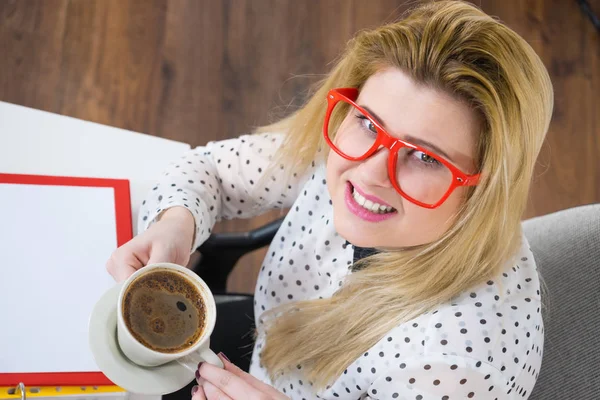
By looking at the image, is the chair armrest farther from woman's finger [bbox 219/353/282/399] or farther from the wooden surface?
the wooden surface

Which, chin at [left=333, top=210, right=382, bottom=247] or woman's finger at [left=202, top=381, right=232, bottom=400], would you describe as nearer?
woman's finger at [left=202, top=381, right=232, bottom=400]

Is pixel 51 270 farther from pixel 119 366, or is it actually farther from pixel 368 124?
pixel 368 124

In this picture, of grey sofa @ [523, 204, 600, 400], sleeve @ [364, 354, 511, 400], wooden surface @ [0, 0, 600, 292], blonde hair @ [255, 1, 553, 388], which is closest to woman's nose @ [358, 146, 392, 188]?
blonde hair @ [255, 1, 553, 388]

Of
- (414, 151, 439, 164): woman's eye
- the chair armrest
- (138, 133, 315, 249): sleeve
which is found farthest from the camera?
the chair armrest

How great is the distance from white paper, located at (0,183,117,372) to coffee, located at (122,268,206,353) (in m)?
0.15

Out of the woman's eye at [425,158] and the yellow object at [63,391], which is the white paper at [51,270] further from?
the woman's eye at [425,158]

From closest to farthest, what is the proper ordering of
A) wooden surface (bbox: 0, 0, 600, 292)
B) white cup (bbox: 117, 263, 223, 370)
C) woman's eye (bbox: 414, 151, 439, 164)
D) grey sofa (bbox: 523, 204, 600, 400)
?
white cup (bbox: 117, 263, 223, 370) < woman's eye (bbox: 414, 151, 439, 164) < grey sofa (bbox: 523, 204, 600, 400) < wooden surface (bbox: 0, 0, 600, 292)

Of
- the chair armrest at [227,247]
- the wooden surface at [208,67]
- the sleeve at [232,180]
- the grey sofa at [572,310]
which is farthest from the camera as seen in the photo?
the wooden surface at [208,67]

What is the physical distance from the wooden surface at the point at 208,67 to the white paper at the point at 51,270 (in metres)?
0.98

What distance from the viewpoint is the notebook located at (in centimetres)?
85

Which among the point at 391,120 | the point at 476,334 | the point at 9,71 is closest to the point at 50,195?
the point at 391,120

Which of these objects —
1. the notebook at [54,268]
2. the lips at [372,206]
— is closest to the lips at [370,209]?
the lips at [372,206]

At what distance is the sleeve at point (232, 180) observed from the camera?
42.3 inches

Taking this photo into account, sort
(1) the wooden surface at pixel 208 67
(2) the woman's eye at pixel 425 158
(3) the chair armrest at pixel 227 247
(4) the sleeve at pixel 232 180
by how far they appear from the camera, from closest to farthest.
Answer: (2) the woman's eye at pixel 425 158
(4) the sleeve at pixel 232 180
(3) the chair armrest at pixel 227 247
(1) the wooden surface at pixel 208 67
